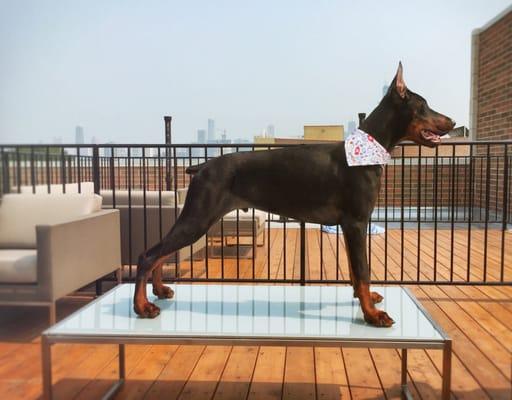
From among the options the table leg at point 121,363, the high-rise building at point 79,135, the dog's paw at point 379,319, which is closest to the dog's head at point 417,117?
the dog's paw at point 379,319

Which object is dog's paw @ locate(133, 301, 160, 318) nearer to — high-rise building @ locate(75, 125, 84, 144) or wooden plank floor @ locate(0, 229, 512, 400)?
wooden plank floor @ locate(0, 229, 512, 400)

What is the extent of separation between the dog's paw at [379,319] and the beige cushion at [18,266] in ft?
2.69

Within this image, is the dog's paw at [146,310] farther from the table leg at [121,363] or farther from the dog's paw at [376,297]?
the dog's paw at [376,297]

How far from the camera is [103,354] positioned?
1510mm

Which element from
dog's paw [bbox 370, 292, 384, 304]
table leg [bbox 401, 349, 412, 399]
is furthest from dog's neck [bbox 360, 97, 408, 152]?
table leg [bbox 401, 349, 412, 399]

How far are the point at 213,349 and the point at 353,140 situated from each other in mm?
1119

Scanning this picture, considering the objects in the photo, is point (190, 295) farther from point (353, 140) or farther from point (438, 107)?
point (438, 107)

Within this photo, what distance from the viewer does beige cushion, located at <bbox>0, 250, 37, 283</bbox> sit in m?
0.79

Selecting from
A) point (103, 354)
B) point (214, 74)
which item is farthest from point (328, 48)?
point (103, 354)

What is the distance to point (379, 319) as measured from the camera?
1227 mm

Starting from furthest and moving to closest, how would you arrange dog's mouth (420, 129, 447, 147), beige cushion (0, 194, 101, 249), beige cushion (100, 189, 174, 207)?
beige cushion (100, 189, 174, 207)
dog's mouth (420, 129, 447, 147)
beige cushion (0, 194, 101, 249)

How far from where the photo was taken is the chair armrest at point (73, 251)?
3.26 feet

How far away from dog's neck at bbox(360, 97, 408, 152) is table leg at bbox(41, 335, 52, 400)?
0.94 metres

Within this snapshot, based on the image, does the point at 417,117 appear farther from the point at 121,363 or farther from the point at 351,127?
the point at 121,363
